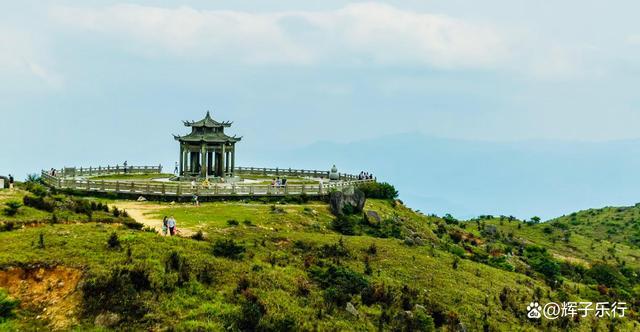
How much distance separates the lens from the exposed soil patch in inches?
878

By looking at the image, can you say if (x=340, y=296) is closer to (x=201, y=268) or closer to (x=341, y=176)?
(x=201, y=268)

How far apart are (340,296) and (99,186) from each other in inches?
1142

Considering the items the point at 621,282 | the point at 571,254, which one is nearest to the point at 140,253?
the point at 621,282

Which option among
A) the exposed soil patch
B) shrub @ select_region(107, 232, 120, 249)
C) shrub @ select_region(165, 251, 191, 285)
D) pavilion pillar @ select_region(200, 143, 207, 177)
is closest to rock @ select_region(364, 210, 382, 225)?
pavilion pillar @ select_region(200, 143, 207, 177)

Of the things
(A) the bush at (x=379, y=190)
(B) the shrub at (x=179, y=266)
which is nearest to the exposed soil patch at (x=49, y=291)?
(B) the shrub at (x=179, y=266)

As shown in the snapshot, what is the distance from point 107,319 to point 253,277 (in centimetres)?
698

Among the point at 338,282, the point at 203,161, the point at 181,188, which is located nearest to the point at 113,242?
the point at 338,282

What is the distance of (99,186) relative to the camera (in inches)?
1923

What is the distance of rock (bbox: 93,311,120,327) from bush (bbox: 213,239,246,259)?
7.24m

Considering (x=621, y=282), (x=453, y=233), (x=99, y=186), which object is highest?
(x=99, y=186)

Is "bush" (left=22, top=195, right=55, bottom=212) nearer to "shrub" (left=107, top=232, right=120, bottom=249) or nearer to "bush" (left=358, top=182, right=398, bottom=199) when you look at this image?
"shrub" (left=107, top=232, right=120, bottom=249)

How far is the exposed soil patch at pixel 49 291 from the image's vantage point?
22.3m

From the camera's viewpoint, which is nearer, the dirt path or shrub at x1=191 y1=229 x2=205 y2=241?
shrub at x1=191 y1=229 x2=205 y2=241

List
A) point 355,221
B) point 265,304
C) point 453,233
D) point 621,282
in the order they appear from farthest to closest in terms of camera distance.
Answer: point 453,233, point 621,282, point 355,221, point 265,304
